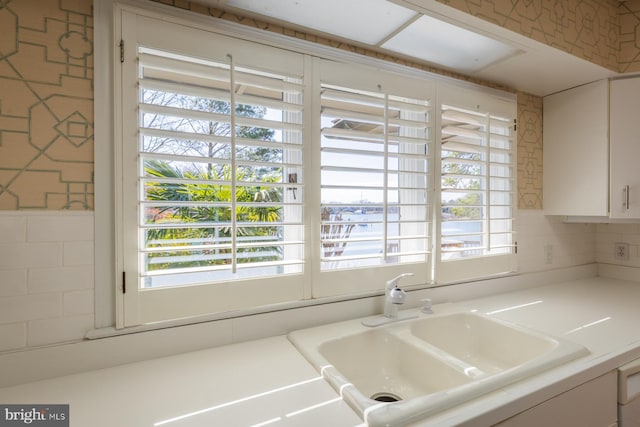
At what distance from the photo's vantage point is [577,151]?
1.85 m

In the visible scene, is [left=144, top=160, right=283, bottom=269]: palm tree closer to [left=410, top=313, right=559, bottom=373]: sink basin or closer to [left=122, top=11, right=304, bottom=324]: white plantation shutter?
[left=122, top=11, right=304, bottom=324]: white plantation shutter

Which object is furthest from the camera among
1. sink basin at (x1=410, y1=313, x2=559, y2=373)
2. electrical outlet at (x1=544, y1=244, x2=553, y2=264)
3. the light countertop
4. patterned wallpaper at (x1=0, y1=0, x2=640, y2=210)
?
electrical outlet at (x1=544, y1=244, x2=553, y2=264)

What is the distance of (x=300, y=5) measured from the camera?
43.3 inches

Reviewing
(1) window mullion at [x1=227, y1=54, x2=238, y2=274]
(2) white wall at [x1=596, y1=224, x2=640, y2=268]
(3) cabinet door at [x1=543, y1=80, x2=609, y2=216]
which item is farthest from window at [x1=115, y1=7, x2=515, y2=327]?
(2) white wall at [x1=596, y1=224, x2=640, y2=268]

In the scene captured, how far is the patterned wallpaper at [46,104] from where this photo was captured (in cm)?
87

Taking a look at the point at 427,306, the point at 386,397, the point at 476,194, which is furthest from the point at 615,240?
the point at 386,397

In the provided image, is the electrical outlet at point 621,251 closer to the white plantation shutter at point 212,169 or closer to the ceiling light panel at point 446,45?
the ceiling light panel at point 446,45

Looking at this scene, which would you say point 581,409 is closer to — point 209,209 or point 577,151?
point 209,209

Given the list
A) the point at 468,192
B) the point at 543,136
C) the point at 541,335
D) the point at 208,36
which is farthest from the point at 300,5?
the point at 543,136

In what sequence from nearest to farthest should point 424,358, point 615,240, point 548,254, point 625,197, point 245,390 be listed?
point 245,390, point 424,358, point 625,197, point 548,254, point 615,240

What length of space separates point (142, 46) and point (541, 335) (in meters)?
1.72

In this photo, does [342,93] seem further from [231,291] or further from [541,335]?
[541,335]

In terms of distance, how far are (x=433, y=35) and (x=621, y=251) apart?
2024mm

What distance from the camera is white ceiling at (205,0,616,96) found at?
1.11m
